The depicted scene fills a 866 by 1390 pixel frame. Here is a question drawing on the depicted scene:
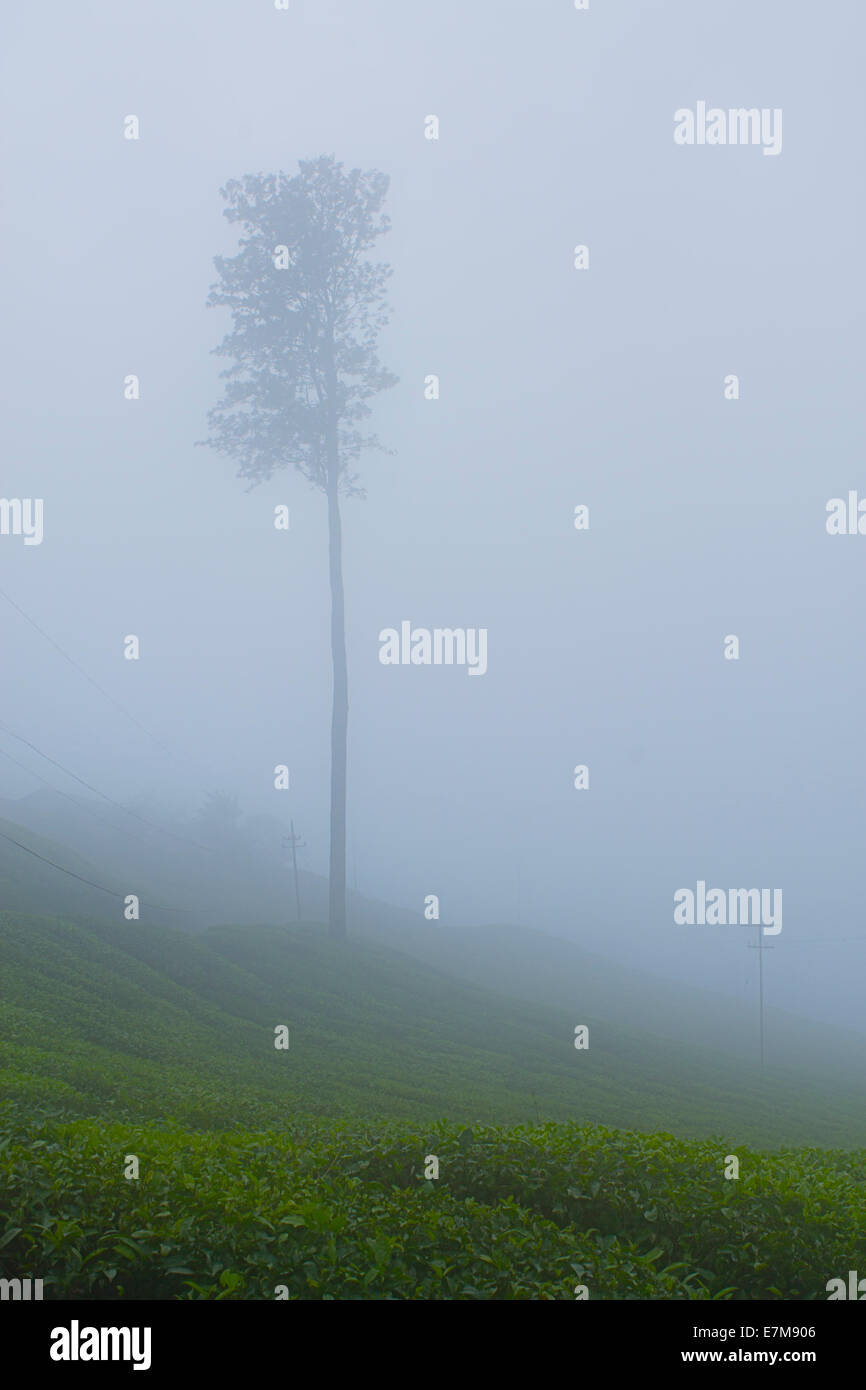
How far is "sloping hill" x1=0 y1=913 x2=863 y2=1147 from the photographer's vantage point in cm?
2030

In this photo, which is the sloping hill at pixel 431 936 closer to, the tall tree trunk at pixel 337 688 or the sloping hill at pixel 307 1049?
the sloping hill at pixel 307 1049

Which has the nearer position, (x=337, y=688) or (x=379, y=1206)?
(x=379, y=1206)

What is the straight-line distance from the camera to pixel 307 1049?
3059 cm

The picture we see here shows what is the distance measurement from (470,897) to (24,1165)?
137m

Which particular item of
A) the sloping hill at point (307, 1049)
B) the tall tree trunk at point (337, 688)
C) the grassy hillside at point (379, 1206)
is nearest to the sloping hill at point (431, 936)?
the sloping hill at point (307, 1049)

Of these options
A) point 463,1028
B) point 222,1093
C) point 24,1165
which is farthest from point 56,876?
point 24,1165

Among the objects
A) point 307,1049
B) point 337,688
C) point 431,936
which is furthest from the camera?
point 431,936

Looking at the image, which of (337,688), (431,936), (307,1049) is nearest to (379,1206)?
(307,1049)

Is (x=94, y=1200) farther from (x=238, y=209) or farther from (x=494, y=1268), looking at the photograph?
(x=238, y=209)

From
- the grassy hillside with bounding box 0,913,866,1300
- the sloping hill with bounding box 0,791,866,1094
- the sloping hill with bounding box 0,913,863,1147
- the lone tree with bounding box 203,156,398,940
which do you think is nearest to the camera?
the grassy hillside with bounding box 0,913,866,1300

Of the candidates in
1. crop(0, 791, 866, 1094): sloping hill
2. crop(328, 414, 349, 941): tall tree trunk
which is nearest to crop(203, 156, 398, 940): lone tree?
crop(328, 414, 349, 941): tall tree trunk

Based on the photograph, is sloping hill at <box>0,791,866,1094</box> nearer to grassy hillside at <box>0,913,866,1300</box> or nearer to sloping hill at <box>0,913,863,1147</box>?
sloping hill at <box>0,913,863,1147</box>

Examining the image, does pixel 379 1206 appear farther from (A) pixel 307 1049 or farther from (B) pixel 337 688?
(B) pixel 337 688

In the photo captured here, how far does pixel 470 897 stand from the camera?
143m
